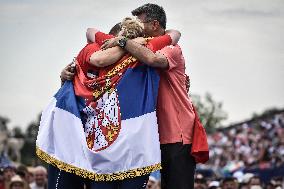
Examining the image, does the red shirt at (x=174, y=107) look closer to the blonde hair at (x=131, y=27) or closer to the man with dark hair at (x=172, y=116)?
the man with dark hair at (x=172, y=116)

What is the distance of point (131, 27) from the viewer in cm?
655

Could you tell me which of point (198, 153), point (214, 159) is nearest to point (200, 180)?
point (198, 153)

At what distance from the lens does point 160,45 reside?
21.8 feet

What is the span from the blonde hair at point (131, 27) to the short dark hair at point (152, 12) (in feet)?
0.63

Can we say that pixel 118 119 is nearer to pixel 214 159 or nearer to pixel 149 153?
pixel 149 153

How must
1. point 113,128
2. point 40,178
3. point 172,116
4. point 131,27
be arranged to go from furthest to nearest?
point 40,178 → point 172,116 → point 131,27 → point 113,128

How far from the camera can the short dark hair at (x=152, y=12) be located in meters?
6.74

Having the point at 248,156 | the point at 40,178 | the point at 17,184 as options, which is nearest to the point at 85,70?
the point at 17,184

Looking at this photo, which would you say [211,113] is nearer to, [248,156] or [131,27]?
[248,156]

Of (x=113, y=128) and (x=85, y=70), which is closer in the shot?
(x=113, y=128)

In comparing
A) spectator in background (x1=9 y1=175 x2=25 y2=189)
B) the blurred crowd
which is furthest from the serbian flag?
the blurred crowd

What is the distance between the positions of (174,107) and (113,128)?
1.93ft

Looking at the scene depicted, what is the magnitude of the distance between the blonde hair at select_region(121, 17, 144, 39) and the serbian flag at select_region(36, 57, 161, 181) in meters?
0.19

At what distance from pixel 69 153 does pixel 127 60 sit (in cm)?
86
